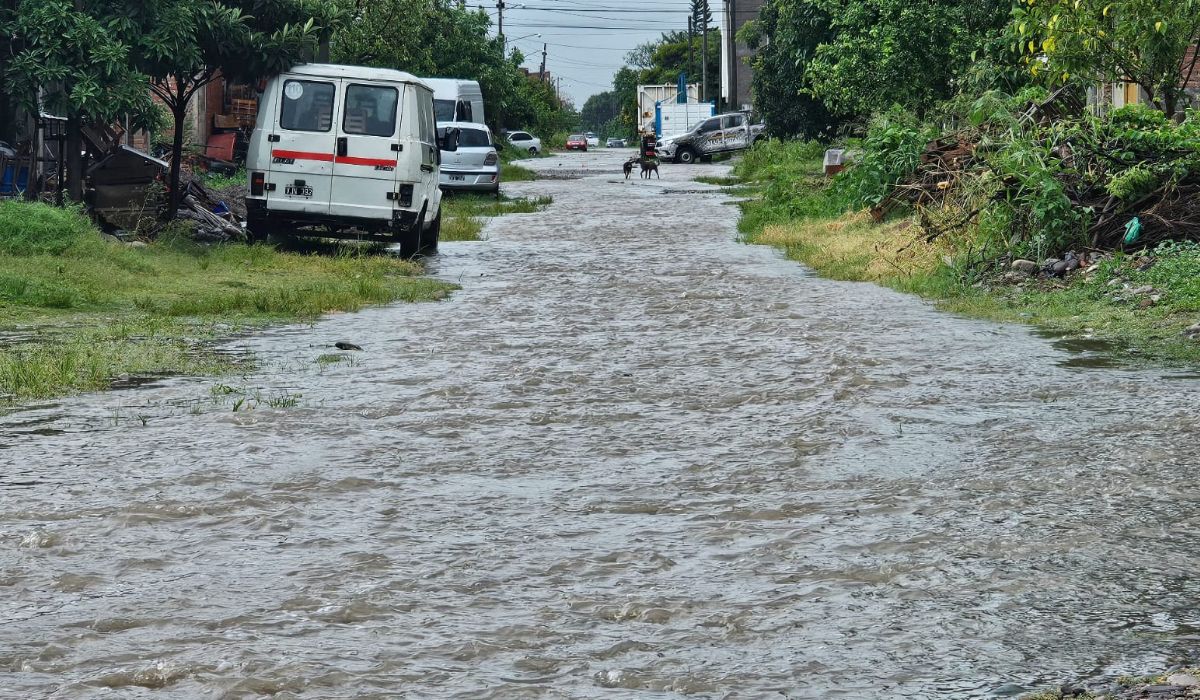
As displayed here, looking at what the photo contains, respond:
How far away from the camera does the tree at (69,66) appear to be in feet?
56.7

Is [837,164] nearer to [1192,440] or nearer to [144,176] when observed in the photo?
[144,176]

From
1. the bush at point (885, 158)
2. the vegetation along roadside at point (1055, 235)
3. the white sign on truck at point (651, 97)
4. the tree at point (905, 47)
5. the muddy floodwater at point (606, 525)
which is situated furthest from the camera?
the white sign on truck at point (651, 97)

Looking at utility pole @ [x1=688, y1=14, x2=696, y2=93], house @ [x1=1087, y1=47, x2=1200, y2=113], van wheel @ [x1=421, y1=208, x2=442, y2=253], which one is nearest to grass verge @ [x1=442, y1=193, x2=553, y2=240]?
van wheel @ [x1=421, y1=208, x2=442, y2=253]

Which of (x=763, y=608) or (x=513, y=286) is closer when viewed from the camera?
(x=763, y=608)

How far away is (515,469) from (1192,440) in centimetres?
345

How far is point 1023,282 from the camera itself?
1497 cm

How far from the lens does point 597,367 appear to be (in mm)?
10812

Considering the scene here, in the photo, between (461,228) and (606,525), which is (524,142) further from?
(606,525)

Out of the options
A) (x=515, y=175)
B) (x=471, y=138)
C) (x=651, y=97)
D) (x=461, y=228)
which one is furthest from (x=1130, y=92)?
(x=651, y=97)

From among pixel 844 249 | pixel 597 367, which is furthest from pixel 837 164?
pixel 597 367

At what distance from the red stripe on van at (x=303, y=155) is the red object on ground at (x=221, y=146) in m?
20.5

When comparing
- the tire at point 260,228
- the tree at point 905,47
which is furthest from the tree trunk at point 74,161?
the tree at point 905,47

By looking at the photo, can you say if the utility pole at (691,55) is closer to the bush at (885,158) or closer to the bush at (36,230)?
the bush at (885,158)

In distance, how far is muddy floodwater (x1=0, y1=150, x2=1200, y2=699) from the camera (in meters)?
4.70
